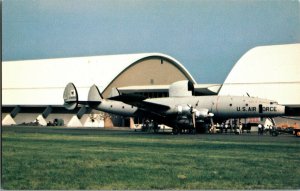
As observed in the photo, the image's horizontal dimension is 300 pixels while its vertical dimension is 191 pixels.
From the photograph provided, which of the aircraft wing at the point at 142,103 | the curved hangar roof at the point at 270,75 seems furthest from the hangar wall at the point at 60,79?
the aircraft wing at the point at 142,103

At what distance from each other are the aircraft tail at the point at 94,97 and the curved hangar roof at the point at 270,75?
21540mm

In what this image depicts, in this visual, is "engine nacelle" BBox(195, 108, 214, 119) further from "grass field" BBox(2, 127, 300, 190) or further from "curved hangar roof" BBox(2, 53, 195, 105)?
"curved hangar roof" BBox(2, 53, 195, 105)

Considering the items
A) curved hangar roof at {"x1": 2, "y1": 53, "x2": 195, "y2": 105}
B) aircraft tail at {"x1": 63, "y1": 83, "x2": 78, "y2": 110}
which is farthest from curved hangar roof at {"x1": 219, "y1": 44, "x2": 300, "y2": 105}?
aircraft tail at {"x1": 63, "y1": 83, "x2": 78, "y2": 110}

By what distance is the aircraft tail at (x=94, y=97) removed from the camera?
6588 centimetres

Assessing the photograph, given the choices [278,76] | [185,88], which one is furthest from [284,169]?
[278,76]

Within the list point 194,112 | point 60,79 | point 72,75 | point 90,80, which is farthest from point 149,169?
point 60,79

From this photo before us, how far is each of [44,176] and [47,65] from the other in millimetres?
76593

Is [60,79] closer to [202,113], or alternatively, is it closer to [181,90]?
[181,90]

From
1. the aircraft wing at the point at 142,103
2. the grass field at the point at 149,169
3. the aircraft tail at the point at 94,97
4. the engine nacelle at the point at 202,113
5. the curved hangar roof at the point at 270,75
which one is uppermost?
the curved hangar roof at the point at 270,75

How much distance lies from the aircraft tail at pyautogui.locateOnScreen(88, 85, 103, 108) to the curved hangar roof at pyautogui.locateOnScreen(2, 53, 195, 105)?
20.4m

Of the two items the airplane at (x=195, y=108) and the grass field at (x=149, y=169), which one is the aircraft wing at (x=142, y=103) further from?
the grass field at (x=149, y=169)

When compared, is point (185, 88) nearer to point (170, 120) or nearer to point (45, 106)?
point (170, 120)

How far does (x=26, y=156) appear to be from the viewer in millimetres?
26859

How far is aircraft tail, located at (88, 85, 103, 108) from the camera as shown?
65.9 metres
